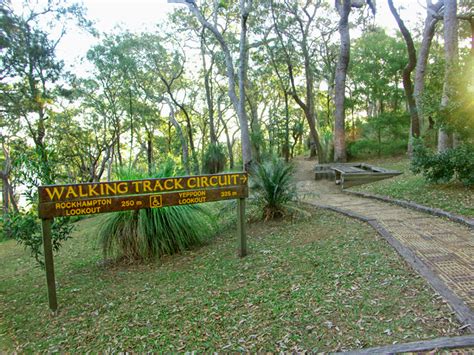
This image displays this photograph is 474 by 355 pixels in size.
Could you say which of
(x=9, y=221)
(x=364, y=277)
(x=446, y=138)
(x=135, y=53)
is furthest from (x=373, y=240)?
(x=135, y=53)

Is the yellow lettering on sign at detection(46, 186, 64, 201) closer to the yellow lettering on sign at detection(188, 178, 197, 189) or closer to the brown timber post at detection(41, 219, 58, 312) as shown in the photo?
the brown timber post at detection(41, 219, 58, 312)

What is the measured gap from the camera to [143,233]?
4328 millimetres

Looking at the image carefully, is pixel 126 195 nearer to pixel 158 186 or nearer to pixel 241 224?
pixel 158 186

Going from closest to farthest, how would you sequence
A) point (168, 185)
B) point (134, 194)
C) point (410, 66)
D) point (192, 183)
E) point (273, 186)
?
point (134, 194) → point (168, 185) → point (192, 183) → point (273, 186) → point (410, 66)

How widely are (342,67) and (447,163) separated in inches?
266

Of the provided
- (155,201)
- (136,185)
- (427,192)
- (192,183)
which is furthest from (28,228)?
(427,192)

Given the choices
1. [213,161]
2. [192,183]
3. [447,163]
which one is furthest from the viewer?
[213,161]

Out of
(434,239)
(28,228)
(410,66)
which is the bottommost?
(434,239)

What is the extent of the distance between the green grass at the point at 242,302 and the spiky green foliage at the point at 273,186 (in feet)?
3.10

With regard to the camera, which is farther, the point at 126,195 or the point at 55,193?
the point at 126,195

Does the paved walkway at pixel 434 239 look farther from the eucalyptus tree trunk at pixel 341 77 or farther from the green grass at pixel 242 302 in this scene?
the eucalyptus tree trunk at pixel 341 77

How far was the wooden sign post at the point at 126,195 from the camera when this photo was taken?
314 centimetres

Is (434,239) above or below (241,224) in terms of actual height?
below

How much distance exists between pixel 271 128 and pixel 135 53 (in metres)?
8.67
